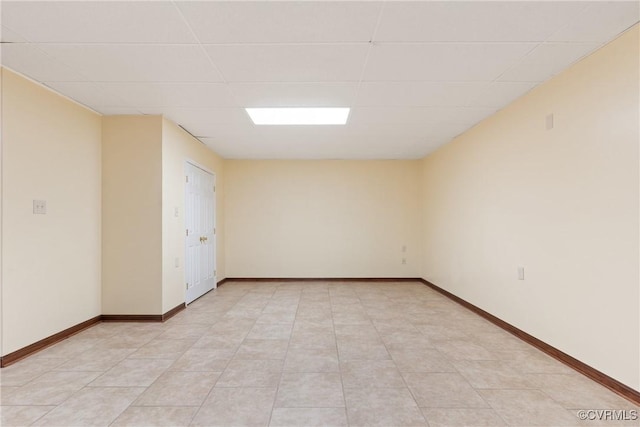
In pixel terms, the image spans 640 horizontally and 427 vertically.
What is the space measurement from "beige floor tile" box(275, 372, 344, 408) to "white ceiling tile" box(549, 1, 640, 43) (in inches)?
117

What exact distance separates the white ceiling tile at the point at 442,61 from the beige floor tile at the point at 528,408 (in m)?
2.53

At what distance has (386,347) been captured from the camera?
313 centimetres

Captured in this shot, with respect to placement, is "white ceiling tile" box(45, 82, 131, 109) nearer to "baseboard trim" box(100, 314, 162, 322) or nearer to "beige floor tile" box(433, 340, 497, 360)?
"baseboard trim" box(100, 314, 162, 322)

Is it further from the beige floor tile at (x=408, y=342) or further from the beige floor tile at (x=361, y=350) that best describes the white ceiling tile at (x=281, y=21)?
the beige floor tile at (x=408, y=342)

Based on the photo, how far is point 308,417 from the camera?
200 cm

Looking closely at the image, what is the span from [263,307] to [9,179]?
312cm

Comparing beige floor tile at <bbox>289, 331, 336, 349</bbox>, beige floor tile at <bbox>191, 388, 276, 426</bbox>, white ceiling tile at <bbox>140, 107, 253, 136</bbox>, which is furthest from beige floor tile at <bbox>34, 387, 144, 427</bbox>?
white ceiling tile at <bbox>140, 107, 253, 136</bbox>

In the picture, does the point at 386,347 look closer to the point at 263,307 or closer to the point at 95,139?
the point at 263,307

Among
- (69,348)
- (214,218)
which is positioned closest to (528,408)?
(69,348)

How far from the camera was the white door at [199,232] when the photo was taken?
4.90m

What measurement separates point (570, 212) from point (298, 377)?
8.64 feet

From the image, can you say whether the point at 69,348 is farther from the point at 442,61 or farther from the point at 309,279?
the point at 442,61

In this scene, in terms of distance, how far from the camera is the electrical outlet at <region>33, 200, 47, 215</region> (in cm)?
305

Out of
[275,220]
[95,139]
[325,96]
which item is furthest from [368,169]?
[95,139]
